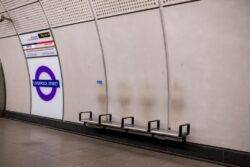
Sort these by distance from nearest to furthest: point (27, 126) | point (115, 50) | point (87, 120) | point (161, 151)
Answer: point (161, 151) → point (115, 50) → point (87, 120) → point (27, 126)

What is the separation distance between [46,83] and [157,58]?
3.30 metres

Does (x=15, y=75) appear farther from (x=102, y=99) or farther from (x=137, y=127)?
(x=137, y=127)

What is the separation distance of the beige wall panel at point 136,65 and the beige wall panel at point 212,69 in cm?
26

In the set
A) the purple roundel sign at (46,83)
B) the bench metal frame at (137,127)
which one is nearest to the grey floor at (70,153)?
the bench metal frame at (137,127)

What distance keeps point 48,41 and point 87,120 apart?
2075mm

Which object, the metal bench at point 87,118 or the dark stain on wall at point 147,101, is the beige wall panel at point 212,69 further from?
the metal bench at point 87,118

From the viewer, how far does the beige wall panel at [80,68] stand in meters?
5.97

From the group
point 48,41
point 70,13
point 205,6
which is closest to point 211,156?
point 205,6

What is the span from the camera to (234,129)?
4.20 meters

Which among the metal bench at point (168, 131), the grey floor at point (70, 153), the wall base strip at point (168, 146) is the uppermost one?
the metal bench at point (168, 131)

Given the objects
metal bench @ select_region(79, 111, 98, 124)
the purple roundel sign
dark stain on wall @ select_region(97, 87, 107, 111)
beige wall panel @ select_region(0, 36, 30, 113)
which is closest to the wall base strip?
metal bench @ select_region(79, 111, 98, 124)

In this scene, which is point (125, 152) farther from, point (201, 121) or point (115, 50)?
point (115, 50)

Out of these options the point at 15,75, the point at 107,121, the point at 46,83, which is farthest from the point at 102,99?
the point at 15,75

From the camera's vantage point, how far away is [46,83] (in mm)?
7277
